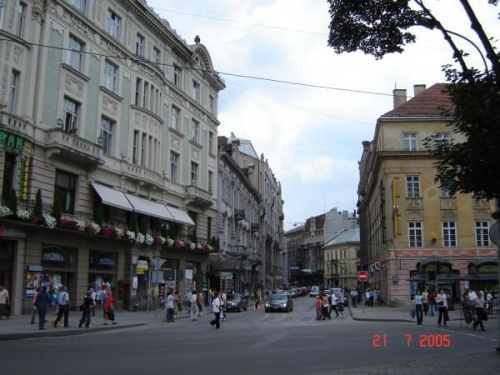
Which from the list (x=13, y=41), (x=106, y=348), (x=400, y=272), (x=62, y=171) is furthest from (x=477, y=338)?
(x=400, y=272)

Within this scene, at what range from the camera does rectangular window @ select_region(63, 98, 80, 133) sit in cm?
3023

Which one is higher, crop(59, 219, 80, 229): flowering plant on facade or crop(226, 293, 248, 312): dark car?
crop(59, 219, 80, 229): flowering plant on facade

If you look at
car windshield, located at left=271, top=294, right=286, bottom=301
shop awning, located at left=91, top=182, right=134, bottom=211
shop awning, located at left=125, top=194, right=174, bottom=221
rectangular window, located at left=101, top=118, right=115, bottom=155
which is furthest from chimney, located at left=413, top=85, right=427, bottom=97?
shop awning, located at left=91, top=182, right=134, bottom=211

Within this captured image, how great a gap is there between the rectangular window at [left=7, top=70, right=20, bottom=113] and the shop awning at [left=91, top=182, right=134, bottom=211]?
6.72 metres

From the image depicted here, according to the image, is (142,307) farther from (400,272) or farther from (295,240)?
(295,240)

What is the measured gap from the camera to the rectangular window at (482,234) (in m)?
44.6

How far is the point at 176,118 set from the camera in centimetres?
4388

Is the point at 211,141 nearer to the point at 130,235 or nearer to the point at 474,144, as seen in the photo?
the point at 130,235

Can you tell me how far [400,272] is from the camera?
44.8 meters

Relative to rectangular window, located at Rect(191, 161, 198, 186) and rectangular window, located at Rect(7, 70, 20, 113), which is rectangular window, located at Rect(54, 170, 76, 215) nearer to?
rectangular window, located at Rect(7, 70, 20, 113)

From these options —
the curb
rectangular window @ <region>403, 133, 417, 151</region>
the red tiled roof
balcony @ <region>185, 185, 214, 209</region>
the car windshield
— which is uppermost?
the red tiled roof

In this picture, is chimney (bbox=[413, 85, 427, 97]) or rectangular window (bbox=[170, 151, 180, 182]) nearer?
rectangular window (bbox=[170, 151, 180, 182])

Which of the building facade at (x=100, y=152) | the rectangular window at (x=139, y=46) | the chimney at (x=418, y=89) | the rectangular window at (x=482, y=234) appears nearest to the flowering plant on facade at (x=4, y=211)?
the building facade at (x=100, y=152)

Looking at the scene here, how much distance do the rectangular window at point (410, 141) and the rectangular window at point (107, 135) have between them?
25585 mm
